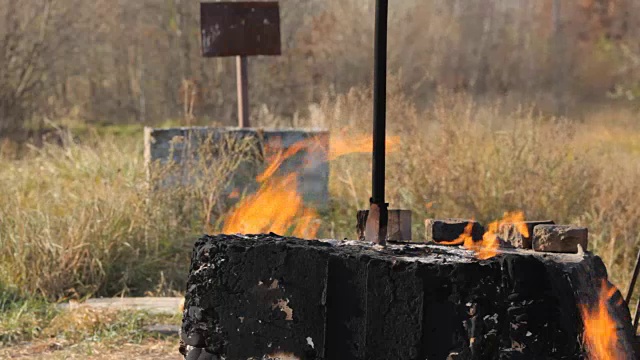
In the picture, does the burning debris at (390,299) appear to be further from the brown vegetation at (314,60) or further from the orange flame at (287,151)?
the brown vegetation at (314,60)

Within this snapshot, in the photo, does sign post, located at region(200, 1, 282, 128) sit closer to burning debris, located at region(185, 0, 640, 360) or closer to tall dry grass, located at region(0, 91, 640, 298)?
tall dry grass, located at region(0, 91, 640, 298)

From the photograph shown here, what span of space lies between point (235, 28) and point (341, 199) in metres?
1.38

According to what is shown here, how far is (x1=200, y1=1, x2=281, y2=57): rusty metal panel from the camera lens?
22.7 ft

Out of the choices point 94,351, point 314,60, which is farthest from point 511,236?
point 314,60

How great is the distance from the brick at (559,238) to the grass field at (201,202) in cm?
226

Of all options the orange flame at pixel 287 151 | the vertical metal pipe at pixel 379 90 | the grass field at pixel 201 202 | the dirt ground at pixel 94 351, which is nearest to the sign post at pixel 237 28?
the orange flame at pixel 287 151

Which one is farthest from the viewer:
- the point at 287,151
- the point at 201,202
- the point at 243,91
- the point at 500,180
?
the point at 243,91

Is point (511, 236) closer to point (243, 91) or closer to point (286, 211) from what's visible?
point (286, 211)

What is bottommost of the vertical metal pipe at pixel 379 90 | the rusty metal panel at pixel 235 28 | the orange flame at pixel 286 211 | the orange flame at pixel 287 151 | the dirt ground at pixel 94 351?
the dirt ground at pixel 94 351

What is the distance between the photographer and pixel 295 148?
6.72 meters

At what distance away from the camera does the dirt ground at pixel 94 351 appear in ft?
13.6

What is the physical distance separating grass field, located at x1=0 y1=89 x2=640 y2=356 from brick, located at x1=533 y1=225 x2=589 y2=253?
89.0 inches

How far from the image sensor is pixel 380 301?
2.45m

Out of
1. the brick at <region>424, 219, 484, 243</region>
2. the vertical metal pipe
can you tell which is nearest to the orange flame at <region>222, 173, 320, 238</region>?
the brick at <region>424, 219, 484, 243</region>
